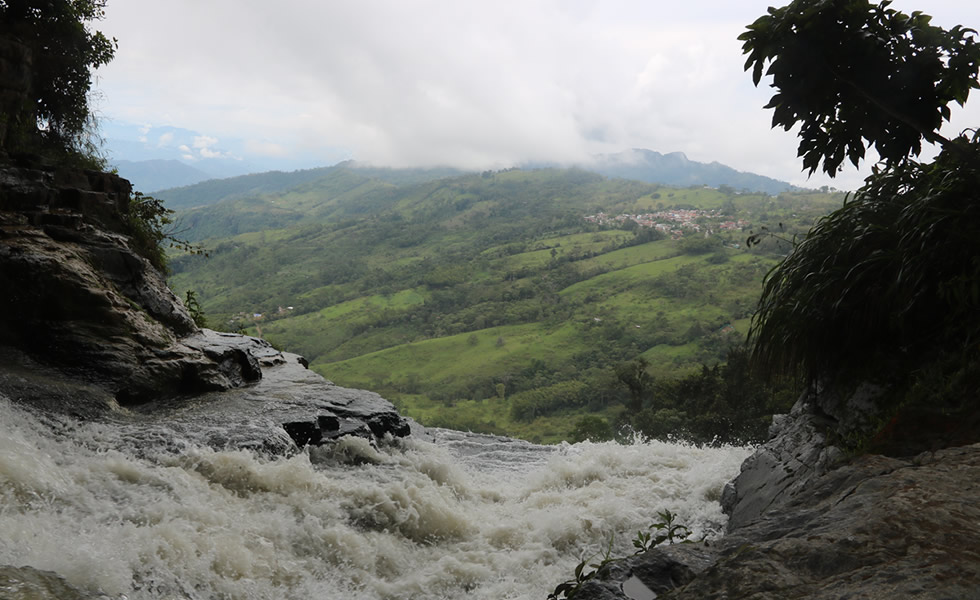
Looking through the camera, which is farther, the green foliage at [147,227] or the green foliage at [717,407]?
the green foliage at [717,407]

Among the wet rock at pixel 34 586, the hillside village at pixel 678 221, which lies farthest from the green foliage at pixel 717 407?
the hillside village at pixel 678 221

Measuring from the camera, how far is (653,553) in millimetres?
3875

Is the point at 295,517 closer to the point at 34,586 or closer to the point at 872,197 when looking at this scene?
the point at 34,586

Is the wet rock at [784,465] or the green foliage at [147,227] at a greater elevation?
the green foliage at [147,227]

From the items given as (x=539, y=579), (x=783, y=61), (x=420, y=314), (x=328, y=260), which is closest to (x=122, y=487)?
(x=539, y=579)

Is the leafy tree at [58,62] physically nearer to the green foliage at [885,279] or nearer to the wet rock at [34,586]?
the wet rock at [34,586]

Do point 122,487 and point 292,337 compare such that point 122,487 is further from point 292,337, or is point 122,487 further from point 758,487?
point 292,337

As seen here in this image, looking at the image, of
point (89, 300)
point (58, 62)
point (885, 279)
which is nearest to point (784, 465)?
point (885, 279)

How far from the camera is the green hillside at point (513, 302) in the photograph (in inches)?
2842

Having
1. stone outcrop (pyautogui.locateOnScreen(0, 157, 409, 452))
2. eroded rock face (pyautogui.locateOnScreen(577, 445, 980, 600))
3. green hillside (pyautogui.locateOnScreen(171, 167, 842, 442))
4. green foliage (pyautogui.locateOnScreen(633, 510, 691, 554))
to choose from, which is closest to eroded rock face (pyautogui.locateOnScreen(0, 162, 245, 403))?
stone outcrop (pyautogui.locateOnScreen(0, 157, 409, 452))

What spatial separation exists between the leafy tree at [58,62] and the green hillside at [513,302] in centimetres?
4028

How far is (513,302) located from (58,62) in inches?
4107

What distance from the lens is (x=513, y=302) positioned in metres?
117

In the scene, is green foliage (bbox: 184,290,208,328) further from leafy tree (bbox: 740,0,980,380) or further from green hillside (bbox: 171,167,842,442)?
green hillside (bbox: 171,167,842,442)
